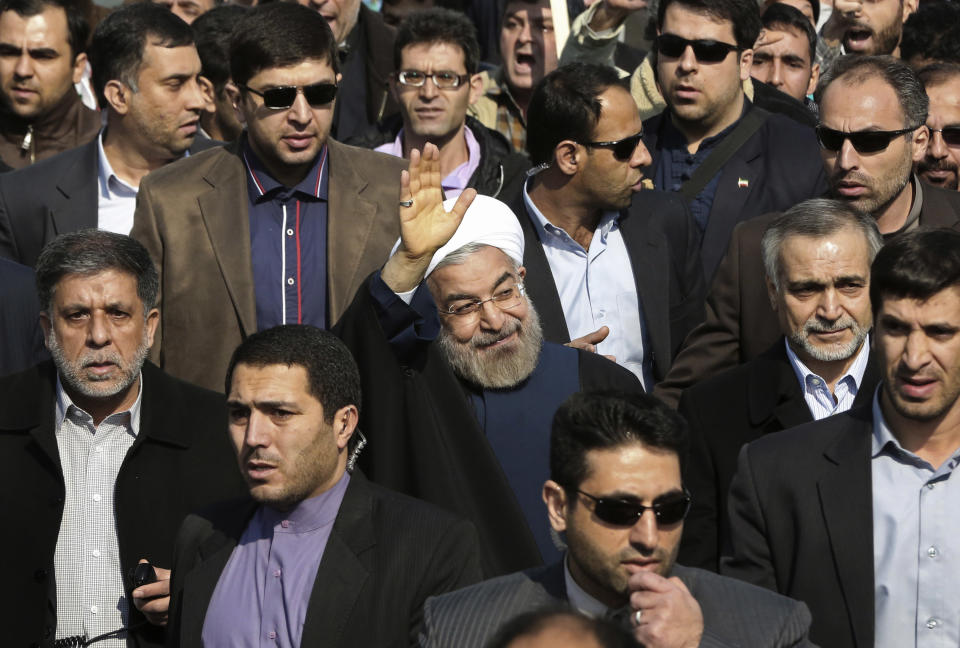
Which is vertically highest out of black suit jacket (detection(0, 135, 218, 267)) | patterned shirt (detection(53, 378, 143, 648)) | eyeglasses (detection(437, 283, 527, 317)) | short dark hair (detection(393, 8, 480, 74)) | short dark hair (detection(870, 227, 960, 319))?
short dark hair (detection(393, 8, 480, 74))

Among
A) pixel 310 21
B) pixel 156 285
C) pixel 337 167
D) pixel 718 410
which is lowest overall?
pixel 718 410

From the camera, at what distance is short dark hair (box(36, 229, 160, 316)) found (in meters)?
6.30

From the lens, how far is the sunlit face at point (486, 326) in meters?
6.43

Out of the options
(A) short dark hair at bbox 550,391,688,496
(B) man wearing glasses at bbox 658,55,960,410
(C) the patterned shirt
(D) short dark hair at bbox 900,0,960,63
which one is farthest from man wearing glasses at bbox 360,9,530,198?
(A) short dark hair at bbox 550,391,688,496

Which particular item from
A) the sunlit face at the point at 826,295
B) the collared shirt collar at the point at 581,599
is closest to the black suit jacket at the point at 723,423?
the sunlit face at the point at 826,295

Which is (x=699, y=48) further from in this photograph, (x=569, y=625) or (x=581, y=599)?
(x=569, y=625)

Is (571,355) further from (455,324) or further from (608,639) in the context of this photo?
(608,639)

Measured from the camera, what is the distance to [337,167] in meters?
7.14

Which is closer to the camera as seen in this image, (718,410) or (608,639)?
(608,639)

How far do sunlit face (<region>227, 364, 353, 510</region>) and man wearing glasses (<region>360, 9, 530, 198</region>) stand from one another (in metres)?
3.05

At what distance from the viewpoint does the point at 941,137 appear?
8.06 m

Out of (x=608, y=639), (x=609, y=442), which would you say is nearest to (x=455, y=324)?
(x=609, y=442)

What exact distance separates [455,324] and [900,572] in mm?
2101

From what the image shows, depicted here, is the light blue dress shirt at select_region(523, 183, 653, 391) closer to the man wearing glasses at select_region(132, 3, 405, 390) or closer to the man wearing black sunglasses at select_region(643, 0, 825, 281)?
the man wearing black sunglasses at select_region(643, 0, 825, 281)
